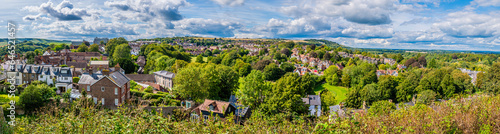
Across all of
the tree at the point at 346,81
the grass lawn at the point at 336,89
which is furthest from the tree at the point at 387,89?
the tree at the point at 346,81

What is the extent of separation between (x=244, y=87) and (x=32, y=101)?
55.5ft

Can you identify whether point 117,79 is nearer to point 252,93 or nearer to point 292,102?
point 252,93

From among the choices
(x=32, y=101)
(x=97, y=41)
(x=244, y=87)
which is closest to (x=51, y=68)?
(x=32, y=101)

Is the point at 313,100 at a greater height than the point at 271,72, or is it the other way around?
the point at 271,72

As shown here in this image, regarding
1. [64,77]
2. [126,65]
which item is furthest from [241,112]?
[126,65]

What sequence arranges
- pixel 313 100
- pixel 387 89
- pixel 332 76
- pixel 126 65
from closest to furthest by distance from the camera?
pixel 313 100, pixel 387 89, pixel 126 65, pixel 332 76

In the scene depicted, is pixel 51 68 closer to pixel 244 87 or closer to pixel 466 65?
pixel 244 87

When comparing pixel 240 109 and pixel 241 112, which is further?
pixel 240 109

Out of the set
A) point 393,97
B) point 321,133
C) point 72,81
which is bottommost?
point 393,97

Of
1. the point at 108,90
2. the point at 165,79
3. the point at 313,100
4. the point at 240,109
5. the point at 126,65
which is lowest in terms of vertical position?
the point at 313,100

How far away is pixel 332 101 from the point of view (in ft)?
111

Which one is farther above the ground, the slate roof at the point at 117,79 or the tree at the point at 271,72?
the slate roof at the point at 117,79

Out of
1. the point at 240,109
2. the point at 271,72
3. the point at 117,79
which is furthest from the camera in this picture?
the point at 271,72

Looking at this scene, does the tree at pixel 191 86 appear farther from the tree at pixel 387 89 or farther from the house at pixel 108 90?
the tree at pixel 387 89
